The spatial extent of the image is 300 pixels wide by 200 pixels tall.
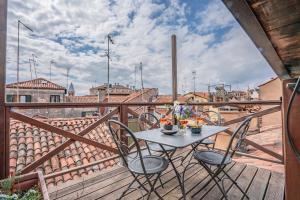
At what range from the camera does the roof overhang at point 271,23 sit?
72 centimetres

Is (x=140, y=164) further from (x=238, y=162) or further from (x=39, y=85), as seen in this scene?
(x=39, y=85)

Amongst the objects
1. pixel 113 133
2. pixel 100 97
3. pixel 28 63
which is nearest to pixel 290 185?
pixel 113 133

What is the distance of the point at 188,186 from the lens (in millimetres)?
2014

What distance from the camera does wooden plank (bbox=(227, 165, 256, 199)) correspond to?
5.99 feet

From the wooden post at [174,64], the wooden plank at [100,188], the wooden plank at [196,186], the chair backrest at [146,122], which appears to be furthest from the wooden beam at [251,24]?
the wooden post at [174,64]

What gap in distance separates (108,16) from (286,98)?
5789mm

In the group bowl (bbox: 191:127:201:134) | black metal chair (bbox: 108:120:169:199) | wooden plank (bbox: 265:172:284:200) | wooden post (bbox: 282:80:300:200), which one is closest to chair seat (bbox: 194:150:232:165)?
bowl (bbox: 191:127:201:134)

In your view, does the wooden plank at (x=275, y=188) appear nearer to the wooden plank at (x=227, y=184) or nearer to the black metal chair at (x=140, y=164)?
the wooden plank at (x=227, y=184)

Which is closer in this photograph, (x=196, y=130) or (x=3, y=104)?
(x=3, y=104)

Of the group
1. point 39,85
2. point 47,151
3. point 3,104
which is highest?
point 39,85

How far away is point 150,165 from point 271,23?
1418 millimetres

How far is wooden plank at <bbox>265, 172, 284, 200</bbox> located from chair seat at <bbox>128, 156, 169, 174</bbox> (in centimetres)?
116

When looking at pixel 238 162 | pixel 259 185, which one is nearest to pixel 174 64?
pixel 238 162

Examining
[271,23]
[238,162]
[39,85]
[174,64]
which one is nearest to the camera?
[271,23]
